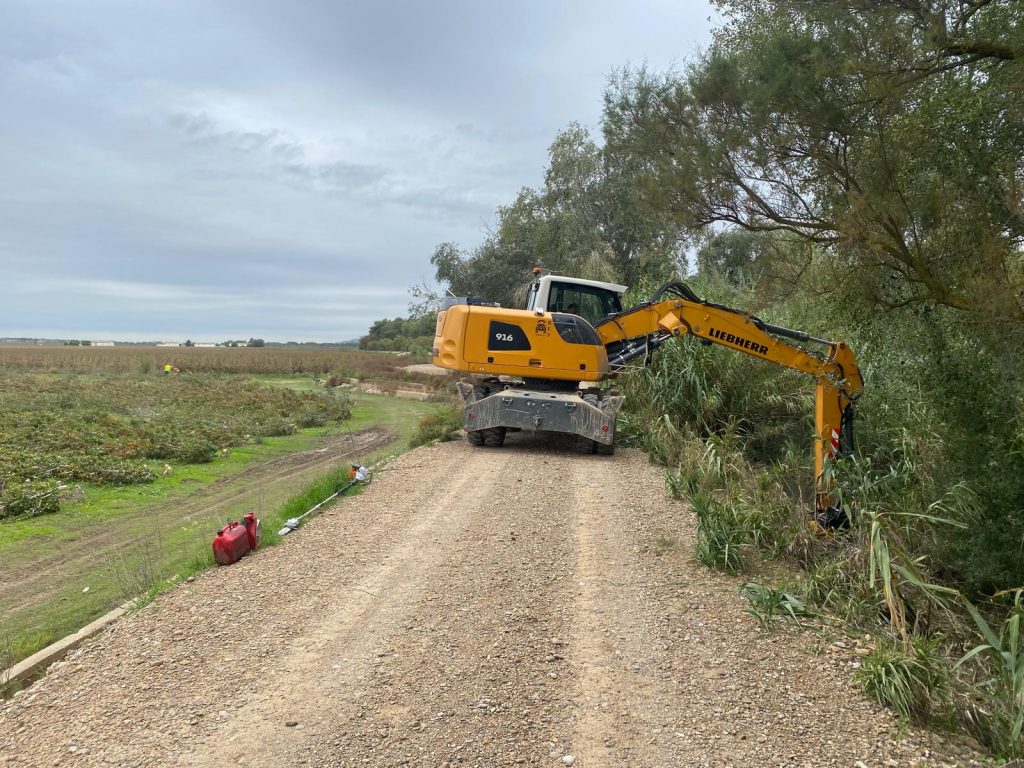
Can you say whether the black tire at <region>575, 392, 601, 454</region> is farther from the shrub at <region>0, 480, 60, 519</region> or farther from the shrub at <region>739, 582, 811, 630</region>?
the shrub at <region>0, 480, 60, 519</region>

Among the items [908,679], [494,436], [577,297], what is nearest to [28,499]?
[494,436]

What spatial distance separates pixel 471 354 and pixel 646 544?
5.59 metres

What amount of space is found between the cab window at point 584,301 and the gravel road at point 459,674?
6.78 meters

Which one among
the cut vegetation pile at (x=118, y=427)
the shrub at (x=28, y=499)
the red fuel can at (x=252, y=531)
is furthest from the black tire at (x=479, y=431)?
the shrub at (x=28, y=499)

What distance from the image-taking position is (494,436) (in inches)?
465

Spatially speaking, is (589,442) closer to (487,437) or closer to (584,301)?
(487,437)

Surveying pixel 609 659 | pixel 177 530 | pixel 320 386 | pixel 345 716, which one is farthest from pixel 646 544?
pixel 320 386

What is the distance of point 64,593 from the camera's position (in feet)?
25.3

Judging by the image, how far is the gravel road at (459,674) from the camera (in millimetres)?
3566

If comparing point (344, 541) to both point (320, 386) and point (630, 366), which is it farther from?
point (320, 386)

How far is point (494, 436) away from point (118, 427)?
1073 centimetres

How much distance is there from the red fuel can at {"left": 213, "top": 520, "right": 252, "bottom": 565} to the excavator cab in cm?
736

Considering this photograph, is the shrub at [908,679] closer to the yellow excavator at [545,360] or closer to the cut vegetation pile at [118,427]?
the yellow excavator at [545,360]

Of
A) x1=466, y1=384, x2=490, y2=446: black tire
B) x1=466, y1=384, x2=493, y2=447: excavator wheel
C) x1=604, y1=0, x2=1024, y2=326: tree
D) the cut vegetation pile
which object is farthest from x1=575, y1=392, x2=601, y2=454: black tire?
the cut vegetation pile
